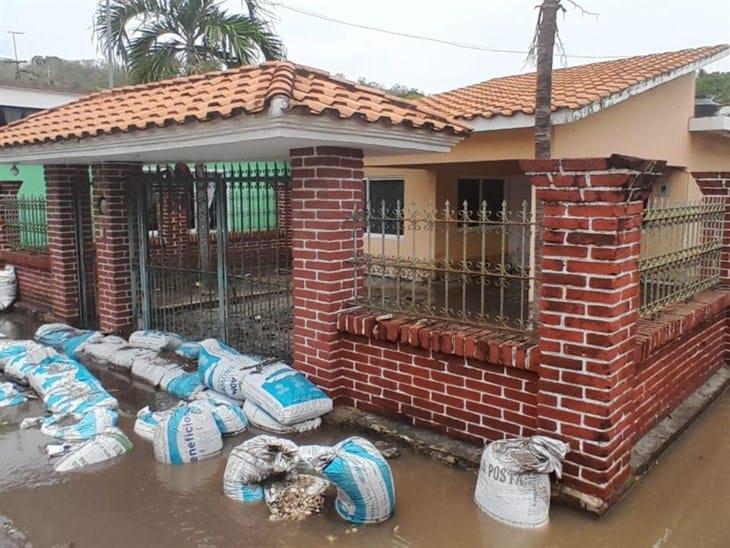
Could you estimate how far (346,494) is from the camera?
3.41m

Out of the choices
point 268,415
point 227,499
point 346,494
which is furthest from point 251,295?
point 346,494

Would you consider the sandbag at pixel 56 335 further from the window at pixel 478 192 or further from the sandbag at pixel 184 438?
the window at pixel 478 192

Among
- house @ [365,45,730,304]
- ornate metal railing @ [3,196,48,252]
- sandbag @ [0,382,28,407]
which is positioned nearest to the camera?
sandbag @ [0,382,28,407]

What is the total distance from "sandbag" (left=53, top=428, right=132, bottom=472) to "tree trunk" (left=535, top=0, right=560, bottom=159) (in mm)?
4396

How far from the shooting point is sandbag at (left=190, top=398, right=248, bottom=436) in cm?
461

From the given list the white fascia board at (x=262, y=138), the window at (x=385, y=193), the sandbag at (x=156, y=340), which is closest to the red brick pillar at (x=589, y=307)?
the white fascia board at (x=262, y=138)

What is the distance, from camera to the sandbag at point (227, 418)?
4.61 meters

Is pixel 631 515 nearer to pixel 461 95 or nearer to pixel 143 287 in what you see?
pixel 143 287

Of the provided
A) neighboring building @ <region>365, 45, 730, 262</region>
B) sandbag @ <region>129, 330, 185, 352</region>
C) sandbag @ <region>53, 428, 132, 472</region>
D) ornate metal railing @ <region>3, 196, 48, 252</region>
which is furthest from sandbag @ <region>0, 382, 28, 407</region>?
neighboring building @ <region>365, 45, 730, 262</region>

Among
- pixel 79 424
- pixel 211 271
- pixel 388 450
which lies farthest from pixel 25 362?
pixel 388 450

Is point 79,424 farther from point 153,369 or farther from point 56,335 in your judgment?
point 56,335

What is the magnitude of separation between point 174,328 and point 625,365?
5356mm

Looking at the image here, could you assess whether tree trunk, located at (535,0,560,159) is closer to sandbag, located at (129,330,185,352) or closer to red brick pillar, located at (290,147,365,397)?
red brick pillar, located at (290,147,365,397)

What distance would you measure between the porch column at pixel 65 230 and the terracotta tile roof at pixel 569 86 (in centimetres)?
511
